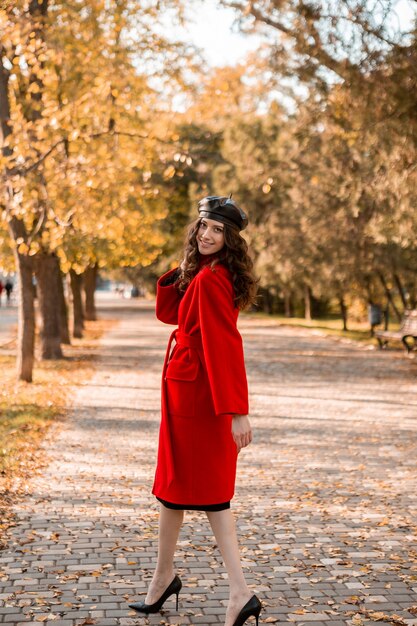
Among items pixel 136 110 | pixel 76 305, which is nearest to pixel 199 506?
pixel 136 110

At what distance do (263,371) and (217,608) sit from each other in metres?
13.7

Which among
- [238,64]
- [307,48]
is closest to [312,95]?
[307,48]

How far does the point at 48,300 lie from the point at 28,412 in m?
7.66

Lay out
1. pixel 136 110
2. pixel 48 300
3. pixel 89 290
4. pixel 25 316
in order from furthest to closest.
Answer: pixel 89 290, pixel 48 300, pixel 136 110, pixel 25 316

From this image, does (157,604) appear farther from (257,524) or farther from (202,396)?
(257,524)

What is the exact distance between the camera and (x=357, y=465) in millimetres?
8836

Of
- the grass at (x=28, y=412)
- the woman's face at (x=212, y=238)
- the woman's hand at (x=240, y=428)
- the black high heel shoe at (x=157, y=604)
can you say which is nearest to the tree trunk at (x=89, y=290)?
the grass at (x=28, y=412)

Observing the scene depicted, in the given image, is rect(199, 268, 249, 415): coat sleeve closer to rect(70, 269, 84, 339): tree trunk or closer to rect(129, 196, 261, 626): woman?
rect(129, 196, 261, 626): woman

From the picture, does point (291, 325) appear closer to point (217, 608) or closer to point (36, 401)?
point (36, 401)

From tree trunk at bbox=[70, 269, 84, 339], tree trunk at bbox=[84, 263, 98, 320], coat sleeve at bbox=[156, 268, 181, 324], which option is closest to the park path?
tree trunk at bbox=[70, 269, 84, 339]

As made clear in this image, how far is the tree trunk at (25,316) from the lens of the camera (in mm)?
14867

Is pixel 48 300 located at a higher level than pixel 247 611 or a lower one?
higher

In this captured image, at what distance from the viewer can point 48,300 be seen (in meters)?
19.2

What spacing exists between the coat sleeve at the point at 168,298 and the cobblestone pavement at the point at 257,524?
4.94ft
